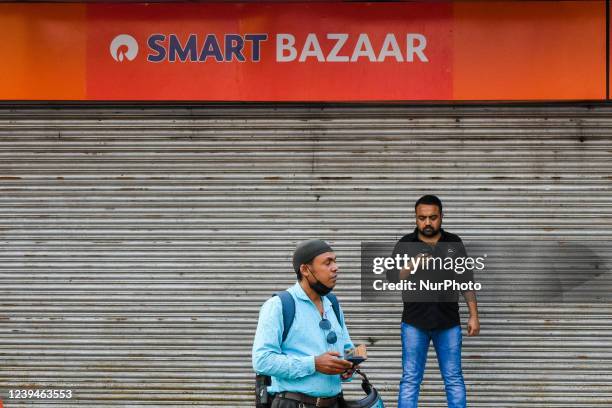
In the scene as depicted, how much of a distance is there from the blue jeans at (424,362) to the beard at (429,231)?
78cm

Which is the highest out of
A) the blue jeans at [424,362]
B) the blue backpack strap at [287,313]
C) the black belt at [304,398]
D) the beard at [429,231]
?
the beard at [429,231]

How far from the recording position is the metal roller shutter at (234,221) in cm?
729

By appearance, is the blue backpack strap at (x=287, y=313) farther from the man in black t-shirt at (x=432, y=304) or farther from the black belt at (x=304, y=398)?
the man in black t-shirt at (x=432, y=304)

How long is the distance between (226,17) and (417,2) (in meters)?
1.69

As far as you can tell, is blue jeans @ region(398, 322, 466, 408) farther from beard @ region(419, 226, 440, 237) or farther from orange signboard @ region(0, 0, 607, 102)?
orange signboard @ region(0, 0, 607, 102)

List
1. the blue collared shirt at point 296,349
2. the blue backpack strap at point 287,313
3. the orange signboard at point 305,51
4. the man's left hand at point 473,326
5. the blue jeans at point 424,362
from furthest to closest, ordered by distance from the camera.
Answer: the orange signboard at point 305,51
the man's left hand at point 473,326
the blue jeans at point 424,362
the blue backpack strap at point 287,313
the blue collared shirt at point 296,349

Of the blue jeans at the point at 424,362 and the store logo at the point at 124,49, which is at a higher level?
the store logo at the point at 124,49

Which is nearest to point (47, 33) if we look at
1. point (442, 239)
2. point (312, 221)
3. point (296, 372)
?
point (312, 221)

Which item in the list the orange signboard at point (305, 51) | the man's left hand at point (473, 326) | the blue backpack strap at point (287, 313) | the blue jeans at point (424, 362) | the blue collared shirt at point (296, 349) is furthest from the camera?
the orange signboard at point (305, 51)

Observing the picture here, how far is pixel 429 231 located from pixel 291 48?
2015 millimetres

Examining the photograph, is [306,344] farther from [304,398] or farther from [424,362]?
[424,362]

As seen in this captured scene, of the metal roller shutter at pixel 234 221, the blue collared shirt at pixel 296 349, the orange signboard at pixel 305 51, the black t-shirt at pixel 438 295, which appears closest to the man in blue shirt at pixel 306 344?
the blue collared shirt at pixel 296 349

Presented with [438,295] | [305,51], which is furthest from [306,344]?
[305,51]

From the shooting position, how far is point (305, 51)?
288 inches
